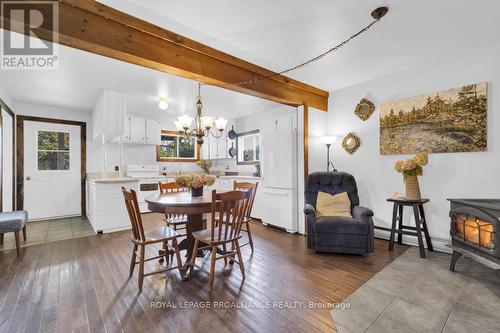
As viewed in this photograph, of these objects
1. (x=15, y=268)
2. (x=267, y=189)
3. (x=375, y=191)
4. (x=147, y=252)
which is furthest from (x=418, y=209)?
(x=15, y=268)

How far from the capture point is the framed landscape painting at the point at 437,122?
107 inches

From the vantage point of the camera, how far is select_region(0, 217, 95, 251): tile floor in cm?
351

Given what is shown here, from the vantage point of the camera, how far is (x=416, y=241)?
128 inches

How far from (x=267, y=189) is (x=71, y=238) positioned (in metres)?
3.30

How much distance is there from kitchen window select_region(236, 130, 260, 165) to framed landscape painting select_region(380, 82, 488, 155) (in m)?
2.94

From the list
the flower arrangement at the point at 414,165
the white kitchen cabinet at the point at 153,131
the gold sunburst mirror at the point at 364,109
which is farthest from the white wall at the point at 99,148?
the flower arrangement at the point at 414,165

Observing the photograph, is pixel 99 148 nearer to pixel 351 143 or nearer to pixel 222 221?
pixel 222 221

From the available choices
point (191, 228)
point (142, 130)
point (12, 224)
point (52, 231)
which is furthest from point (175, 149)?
point (191, 228)

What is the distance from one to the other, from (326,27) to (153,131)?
186 inches

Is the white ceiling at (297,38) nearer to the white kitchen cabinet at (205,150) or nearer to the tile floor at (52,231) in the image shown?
the tile floor at (52,231)

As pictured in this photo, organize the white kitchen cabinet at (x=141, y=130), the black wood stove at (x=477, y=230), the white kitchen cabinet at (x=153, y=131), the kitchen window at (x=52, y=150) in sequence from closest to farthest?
1. the black wood stove at (x=477, y=230)
2. the kitchen window at (x=52, y=150)
3. the white kitchen cabinet at (x=141, y=130)
4. the white kitchen cabinet at (x=153, y=131)

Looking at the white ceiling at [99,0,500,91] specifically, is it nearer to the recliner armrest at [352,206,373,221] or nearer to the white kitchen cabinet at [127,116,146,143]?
the recliner armrest at [352,206,373,221]

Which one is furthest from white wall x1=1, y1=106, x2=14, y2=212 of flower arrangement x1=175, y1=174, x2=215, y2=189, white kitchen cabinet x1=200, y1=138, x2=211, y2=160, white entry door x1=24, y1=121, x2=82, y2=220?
white kitchen cabinet x1=200, y1=138, x2=211, y2=160

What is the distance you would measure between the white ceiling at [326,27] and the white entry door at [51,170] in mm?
4450
